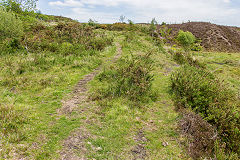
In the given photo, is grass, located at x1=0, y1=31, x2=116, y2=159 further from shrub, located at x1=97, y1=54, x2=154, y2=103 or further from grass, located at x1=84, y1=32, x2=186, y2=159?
shrub, located at x1=97, y1=54, x2=154, y2=103

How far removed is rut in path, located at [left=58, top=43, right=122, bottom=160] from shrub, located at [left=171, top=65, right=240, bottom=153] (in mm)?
4866

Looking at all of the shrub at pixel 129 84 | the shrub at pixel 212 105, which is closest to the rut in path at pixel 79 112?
the shrub at pixel 129 84

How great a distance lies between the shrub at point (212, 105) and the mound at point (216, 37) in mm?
47474

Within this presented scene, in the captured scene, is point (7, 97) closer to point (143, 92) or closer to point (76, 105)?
point (76, 105)

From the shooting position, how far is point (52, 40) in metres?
21.0

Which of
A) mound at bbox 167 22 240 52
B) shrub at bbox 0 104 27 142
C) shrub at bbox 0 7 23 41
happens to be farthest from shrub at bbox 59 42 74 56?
mound at bbox 167 22 240 52

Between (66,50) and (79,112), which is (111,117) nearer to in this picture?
(79,112)

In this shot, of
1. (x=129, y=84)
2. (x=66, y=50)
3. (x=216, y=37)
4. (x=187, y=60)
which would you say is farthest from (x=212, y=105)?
(x=216, y=37)

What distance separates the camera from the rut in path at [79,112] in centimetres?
449

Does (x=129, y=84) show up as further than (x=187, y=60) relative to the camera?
No

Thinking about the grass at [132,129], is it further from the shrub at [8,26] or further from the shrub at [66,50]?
the shrub at [8,26]

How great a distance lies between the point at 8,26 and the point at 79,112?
1613cm

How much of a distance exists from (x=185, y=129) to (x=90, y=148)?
3872mm

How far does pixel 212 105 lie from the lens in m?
7.27
